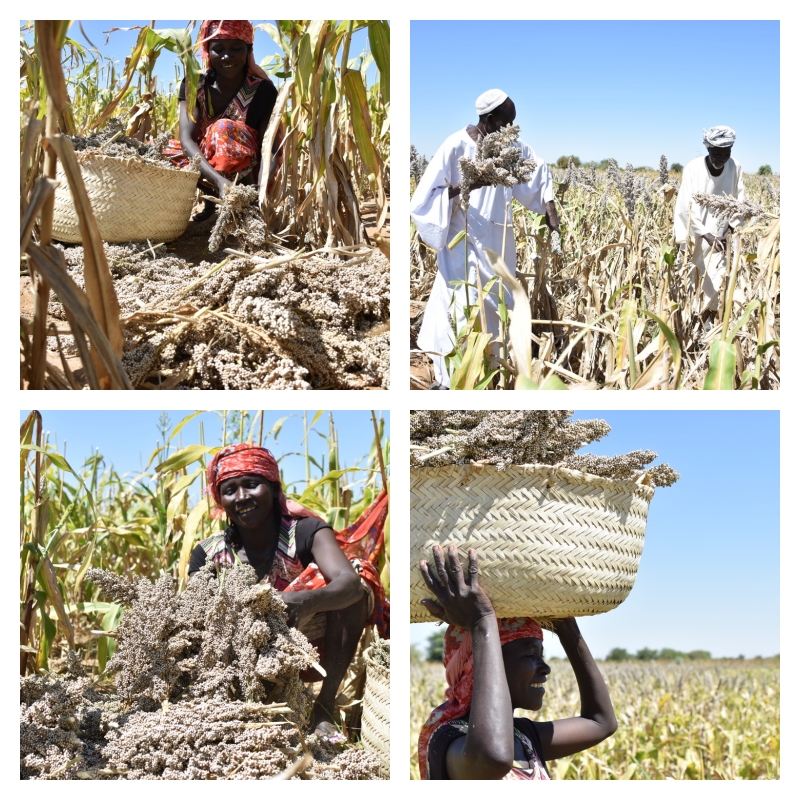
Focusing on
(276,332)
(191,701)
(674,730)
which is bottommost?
(674,730)

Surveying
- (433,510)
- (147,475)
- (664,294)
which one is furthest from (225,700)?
(664,294)

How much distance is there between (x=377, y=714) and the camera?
1.33 metres

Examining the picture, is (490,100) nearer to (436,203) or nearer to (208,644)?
(436,203)

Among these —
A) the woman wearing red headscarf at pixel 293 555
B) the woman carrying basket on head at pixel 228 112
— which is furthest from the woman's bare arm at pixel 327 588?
the woman carrying basket on head at pixel 228 112

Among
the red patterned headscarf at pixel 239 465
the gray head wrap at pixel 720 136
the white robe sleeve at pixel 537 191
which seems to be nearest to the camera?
the red patterned headscarf at pixel 239 465

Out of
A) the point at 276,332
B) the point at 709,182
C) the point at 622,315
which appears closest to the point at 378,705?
the point at 276,332

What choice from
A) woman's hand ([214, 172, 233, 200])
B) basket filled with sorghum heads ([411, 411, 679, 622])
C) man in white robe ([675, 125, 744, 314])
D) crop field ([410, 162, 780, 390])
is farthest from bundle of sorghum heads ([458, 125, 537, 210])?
man in white robe ([675, 125, 744, 314])

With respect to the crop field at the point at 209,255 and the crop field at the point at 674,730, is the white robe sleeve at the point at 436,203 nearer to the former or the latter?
the crop field at the point at 209,255

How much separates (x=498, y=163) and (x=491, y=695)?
0.88m

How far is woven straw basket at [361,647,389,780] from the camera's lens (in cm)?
129

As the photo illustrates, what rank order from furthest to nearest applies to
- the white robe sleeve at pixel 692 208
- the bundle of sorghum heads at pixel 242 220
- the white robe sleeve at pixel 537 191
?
the white robe sleeve at pixel 692 208 < the white robe sleeve at pixel 537 191 < the bundle of sorghum heads at pixel 242 220

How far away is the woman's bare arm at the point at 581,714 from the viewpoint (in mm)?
1358

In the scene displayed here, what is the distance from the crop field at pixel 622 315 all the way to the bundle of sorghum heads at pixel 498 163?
233 mm

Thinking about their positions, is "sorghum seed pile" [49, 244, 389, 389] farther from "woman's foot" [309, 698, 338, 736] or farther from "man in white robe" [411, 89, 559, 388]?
"woman's foot" [309, 698, 338, 736]
